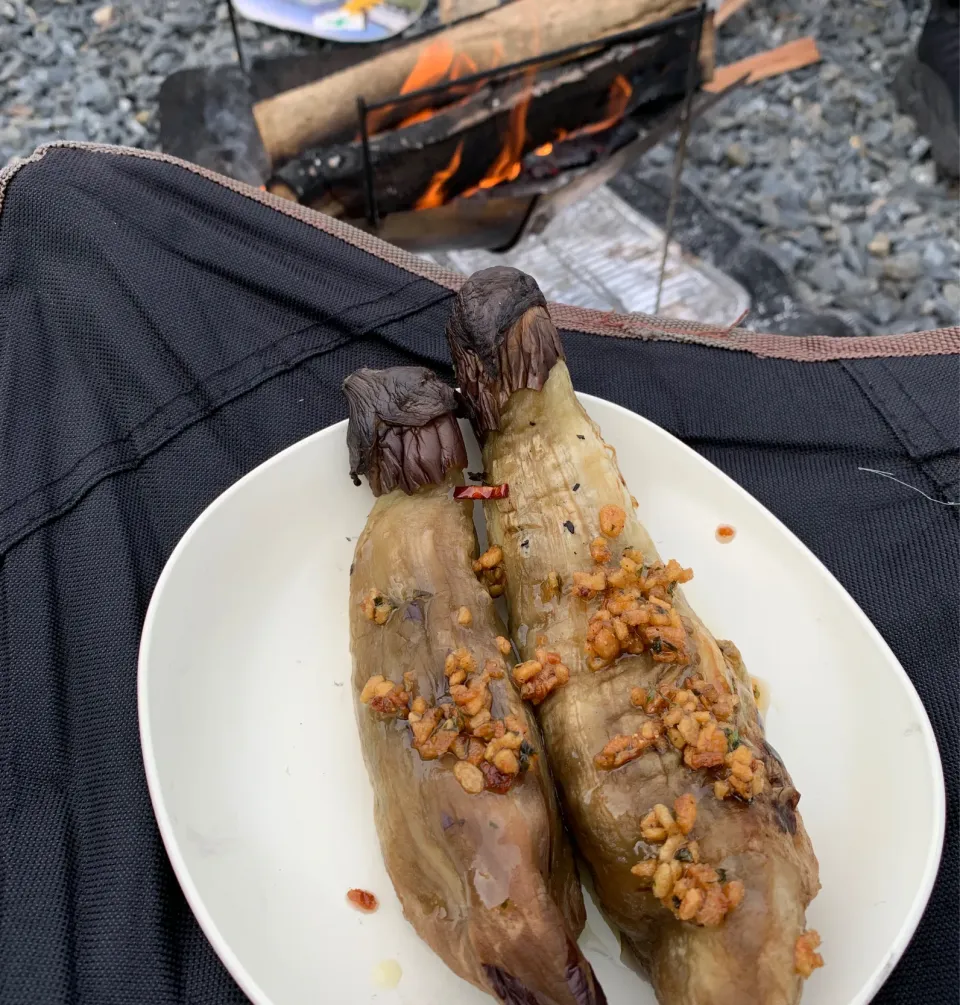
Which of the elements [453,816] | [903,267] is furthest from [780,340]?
[903,267]

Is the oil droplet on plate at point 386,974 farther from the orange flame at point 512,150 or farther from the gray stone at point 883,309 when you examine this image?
the gray stone at point 883,309

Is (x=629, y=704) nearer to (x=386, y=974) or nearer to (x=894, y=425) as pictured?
(x=386, y=974)

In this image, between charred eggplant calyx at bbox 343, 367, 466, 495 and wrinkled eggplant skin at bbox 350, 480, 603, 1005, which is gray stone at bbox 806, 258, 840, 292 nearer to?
charred eggplant calyx at bbox 343, 367, 466, 495

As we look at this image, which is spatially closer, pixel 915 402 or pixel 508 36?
pixel 915 402

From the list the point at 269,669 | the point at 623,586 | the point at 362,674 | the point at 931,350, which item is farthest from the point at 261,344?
the point at 931,350

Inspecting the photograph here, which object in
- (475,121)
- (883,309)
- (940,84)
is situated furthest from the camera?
(940,84)

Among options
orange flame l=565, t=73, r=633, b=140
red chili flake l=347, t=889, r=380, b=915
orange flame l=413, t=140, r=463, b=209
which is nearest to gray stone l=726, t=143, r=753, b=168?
orange flame l=565, t=73, r=633, b=140

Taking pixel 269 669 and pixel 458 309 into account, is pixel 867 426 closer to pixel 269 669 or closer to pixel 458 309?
pixel 458 309
